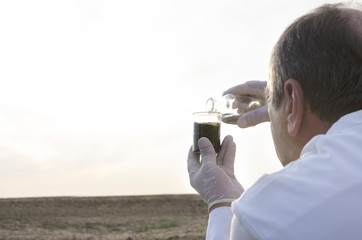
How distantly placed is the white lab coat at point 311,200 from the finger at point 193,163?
59.6 inches

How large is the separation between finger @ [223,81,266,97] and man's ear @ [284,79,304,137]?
1446mm

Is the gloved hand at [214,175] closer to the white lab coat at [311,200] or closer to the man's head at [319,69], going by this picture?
the man's head at [319,69]

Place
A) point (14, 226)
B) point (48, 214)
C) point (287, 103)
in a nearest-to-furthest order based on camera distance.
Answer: point (287, 103)
point (14, 226)
point (48, 214)

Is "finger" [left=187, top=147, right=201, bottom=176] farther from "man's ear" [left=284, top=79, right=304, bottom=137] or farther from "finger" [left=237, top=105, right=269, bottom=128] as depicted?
"man's ear" [left=284, top=79, right=304, bottom=137]

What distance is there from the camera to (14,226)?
1959cm

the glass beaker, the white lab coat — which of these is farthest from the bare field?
the white lab coat

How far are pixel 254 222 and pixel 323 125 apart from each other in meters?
0.52

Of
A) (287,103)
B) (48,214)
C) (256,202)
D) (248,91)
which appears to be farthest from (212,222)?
(48,214)

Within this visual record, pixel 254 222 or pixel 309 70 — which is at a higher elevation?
pixel 309 70

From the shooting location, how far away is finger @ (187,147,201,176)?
3.06 meters

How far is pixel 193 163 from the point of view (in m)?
3.12

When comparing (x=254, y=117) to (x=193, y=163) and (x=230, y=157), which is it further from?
(x=193, y=163)

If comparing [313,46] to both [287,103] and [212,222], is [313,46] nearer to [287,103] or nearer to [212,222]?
[287,103]

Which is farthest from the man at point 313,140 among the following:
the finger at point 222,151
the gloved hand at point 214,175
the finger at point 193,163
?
the finger at point 222,151
